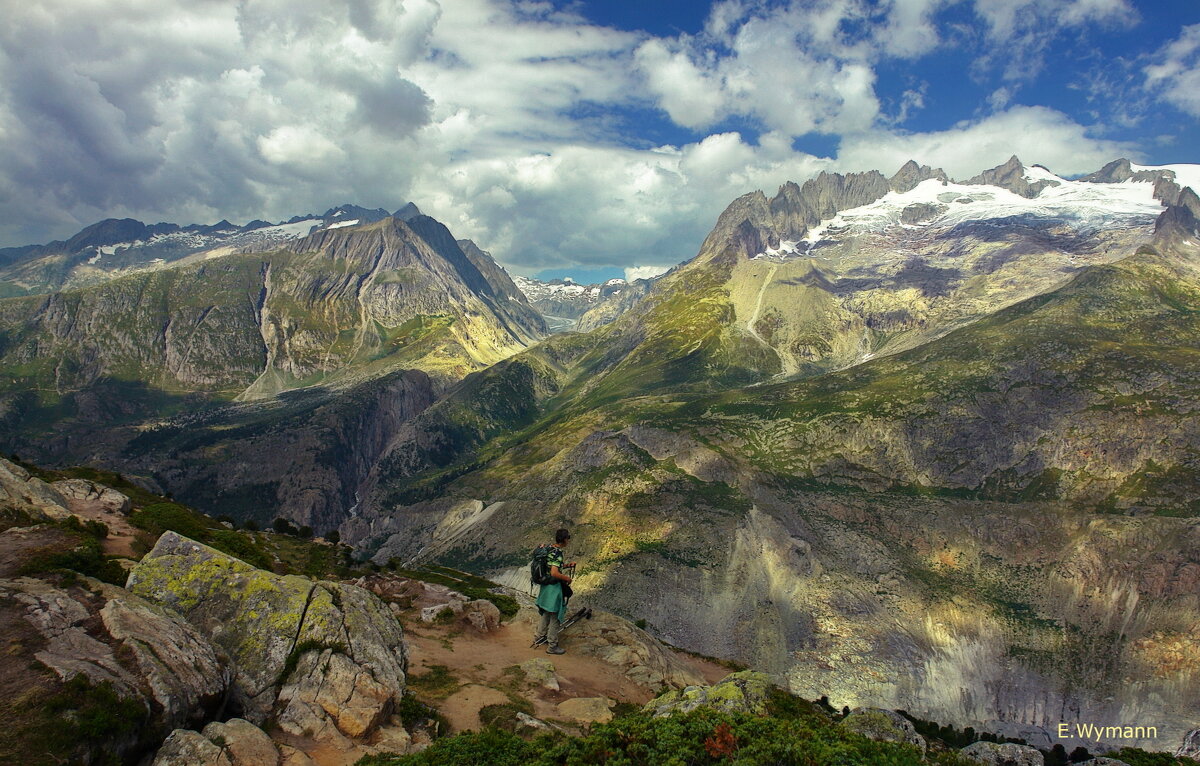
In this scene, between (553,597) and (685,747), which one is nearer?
(685,747)

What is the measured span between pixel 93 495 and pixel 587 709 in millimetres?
55089

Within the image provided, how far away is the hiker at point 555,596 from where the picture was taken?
32.7m

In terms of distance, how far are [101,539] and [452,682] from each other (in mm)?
28023

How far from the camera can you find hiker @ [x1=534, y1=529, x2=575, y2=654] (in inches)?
1288

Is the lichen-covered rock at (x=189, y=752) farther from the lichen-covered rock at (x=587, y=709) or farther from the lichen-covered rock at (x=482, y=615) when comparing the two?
the lichen-covered rock at (x=482, y=615)

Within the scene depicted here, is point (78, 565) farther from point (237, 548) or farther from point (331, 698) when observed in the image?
point (237, 548)

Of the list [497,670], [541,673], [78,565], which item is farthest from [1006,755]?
[78,565]

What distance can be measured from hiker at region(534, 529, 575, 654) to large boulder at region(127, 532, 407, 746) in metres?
9.06

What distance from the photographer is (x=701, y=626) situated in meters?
179

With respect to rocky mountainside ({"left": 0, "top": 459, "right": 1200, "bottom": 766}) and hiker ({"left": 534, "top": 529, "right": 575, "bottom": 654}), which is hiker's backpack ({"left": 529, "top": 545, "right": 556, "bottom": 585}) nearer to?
hiker ({"left": 534, "top": 529, "right": 575, "bottom": 654})

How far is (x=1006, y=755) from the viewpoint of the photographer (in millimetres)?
37188

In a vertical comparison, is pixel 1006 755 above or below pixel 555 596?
below

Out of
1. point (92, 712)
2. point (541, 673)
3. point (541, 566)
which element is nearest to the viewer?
point (92, 712)

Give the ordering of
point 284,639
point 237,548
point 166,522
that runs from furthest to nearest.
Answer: point 166,522 < point 237,548 < point 284,639
